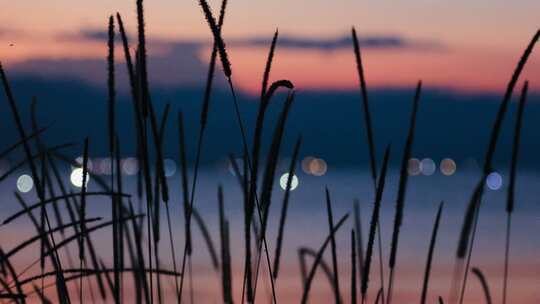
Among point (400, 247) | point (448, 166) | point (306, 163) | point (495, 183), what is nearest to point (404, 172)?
point (400, 247)

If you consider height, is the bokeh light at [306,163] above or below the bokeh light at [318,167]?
above

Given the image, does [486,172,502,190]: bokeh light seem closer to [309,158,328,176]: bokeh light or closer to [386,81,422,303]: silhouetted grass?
[309,158,328,176]: bokeh light

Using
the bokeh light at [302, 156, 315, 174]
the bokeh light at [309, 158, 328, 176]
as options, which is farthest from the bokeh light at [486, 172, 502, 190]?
the bokeh light at [302, 156, 315, 174]

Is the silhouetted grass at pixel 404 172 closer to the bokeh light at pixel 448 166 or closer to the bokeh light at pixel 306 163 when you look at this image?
the bokeh light at pixel 448 166

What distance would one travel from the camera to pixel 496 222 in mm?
49938

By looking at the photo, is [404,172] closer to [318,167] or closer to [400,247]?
[400,247]

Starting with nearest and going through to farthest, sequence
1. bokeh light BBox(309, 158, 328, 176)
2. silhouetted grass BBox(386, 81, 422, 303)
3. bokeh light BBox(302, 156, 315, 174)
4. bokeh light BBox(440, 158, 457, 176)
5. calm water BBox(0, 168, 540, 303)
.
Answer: silhouetted grass BBox(386, 81, 422, 303) → calm water BBox(0, 168, 540, 303) → bokeh light BBox(440, 158, 457, 176) → bokeh light BBox(309, 158, 328, 176) → bokeh light BBox(302, 156, 315, 174)

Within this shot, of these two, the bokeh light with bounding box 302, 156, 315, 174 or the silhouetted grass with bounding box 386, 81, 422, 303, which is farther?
the bokeh light with bounding box 302, 156, 315, 174

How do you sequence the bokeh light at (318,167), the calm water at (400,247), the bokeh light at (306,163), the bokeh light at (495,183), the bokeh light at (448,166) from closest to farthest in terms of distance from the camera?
the calm water at (400,247), the bokeh light at (495,183), the bokeh light at (448,166), the bokeh light at (318,167), the bokeh light at (306,163)

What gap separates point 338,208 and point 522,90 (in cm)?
5671

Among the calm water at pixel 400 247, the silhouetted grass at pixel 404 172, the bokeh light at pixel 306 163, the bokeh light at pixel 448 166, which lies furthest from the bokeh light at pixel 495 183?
the silhouetted grass at pixel 404 172

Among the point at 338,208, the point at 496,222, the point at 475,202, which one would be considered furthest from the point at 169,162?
the point at 475,202

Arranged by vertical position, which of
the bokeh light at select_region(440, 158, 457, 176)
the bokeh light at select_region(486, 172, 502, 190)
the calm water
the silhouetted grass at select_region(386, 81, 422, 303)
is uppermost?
the bokeh light at select_region(440, 158, 457, 176)

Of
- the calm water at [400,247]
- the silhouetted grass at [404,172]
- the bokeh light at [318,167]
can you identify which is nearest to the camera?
the silhouetted grass at [404,172]
